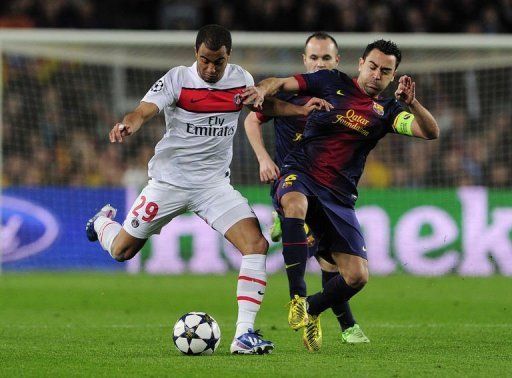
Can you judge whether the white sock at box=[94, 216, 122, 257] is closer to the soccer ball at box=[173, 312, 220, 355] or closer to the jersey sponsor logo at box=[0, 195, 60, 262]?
the soccer ball at box=[173, 312, 220, 355]

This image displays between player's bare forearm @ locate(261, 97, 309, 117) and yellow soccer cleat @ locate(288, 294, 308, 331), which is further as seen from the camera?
player's bare forearm @ locate(261, 97, 309, 117)

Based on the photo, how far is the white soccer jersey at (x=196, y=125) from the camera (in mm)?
8258

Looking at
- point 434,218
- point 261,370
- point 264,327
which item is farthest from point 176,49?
point 261,370

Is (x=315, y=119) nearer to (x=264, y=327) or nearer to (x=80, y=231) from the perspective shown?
(x=264, y=327)

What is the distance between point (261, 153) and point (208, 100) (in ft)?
2.86

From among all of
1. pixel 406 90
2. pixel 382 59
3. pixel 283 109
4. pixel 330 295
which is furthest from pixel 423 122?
pixel 330 295

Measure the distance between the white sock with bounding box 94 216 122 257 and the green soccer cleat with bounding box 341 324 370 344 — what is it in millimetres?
1992

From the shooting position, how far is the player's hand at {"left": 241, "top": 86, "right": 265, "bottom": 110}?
788 centimetres

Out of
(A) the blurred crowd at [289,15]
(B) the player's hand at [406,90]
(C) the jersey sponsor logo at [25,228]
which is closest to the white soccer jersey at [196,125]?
(B) the player's hand at [406,90]

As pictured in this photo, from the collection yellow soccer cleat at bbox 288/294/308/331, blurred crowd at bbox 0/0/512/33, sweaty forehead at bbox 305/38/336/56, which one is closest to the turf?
yellow soccer cleat at bbox 288/294/308/331

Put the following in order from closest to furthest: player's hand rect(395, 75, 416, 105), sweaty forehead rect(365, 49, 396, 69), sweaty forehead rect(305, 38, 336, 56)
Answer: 1. player's hand rect(395, 75, 416, 105)
2. sweaty forehead rect(365, 49, 396, 69)
3. sweaty forehead rect(305, 38, 336, 56)

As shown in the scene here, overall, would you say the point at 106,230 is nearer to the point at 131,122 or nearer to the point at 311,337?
the point at 131,122

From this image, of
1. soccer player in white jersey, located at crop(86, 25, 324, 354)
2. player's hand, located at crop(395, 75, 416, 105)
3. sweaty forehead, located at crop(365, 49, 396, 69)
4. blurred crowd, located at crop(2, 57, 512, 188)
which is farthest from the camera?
blurred crowd, located at crop(2, 57, 512, 188)

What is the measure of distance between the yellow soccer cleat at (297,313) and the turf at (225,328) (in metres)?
0.23
